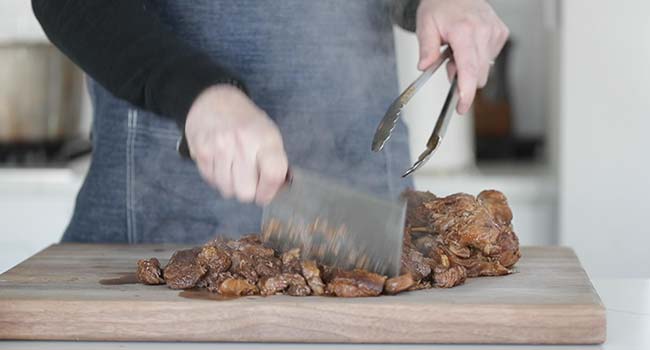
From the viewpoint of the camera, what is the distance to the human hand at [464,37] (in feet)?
5.31

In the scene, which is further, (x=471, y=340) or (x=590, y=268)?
(x=590, y=268)

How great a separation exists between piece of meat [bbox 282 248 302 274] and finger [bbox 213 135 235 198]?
13 centimetres

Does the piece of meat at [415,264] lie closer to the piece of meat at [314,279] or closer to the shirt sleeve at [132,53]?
the piece of meat at [314,279]

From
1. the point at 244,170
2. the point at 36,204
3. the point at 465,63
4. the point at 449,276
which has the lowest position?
the point at 36,204

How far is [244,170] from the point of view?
125 cm

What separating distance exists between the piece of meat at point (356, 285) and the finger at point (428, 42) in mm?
479

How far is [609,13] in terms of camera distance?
2615 mm

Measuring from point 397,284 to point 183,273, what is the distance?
0.26 meters

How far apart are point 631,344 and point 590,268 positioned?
58.5 inches

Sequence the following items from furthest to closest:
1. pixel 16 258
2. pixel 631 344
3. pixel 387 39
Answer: pixel 16 258
pixel 387 39
pixel 631 344

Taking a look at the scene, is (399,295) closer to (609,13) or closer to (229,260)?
(229,260)

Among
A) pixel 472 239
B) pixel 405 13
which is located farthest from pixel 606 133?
pixel 472 239

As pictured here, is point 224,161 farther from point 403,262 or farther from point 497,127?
point 497,127

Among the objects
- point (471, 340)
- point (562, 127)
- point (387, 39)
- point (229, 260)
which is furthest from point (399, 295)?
point (562, 127)
